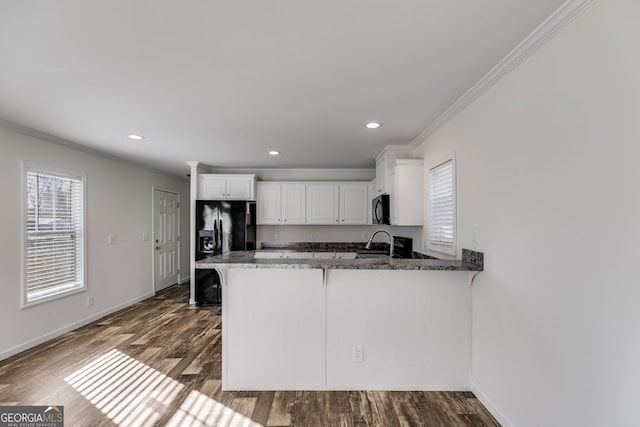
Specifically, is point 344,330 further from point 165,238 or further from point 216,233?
point 165,238

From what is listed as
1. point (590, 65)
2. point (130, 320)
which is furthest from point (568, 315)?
point (130, 320)

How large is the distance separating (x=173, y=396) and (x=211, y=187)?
3.40 metres

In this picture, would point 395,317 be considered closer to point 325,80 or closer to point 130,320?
point 325,80

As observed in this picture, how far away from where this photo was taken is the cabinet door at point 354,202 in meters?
5.33

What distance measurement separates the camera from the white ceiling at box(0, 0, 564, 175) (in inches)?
56.0

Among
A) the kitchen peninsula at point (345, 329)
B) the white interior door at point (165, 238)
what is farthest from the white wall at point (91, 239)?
the kitchen peninsula at point (345, 329)

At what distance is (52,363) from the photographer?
294 centimetres

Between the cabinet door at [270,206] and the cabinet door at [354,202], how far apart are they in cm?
110

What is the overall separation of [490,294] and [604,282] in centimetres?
93

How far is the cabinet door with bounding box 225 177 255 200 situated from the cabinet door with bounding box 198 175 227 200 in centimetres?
7

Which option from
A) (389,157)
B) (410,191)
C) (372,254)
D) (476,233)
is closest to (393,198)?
(410,191)

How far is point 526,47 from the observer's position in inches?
66.0

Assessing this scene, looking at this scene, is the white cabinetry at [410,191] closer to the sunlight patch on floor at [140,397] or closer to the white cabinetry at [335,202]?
Result: the white cabinetry at [335,202]

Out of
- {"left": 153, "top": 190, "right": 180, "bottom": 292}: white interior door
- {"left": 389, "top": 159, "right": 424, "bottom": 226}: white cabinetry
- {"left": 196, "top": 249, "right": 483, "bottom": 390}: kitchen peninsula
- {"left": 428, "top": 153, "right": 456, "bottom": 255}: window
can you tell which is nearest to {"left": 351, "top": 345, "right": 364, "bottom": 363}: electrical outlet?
{"left": 196, "top": 249, "right": 483, "bottom": 390}: kitchen peninsula
